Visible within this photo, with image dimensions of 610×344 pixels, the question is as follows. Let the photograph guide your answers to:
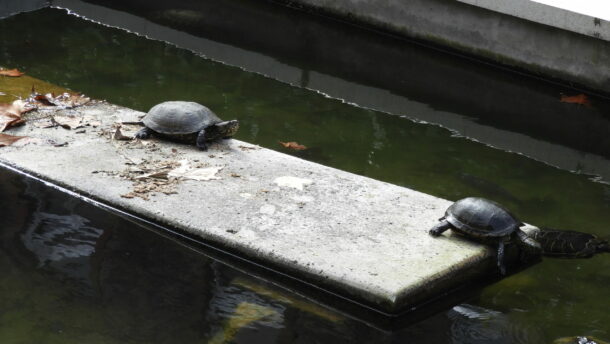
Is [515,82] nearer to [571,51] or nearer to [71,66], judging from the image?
[571,51]

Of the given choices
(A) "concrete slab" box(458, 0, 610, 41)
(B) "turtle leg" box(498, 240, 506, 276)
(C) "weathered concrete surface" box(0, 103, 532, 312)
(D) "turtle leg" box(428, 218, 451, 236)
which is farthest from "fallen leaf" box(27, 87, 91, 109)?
(A) "concrete slab" box(458, 0, 610, 41)

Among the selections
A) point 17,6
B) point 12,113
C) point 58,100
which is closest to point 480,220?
point 12,113

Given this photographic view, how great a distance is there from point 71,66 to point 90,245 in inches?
167

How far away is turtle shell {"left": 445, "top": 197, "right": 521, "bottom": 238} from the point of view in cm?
605

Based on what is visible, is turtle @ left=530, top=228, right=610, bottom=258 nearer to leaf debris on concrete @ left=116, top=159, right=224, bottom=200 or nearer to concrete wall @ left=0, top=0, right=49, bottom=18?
leaf debris on concrete @ left=116, top=159, right=224, bottom=200

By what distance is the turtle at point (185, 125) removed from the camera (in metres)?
7.20

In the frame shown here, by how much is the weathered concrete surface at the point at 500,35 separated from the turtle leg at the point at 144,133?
474cm

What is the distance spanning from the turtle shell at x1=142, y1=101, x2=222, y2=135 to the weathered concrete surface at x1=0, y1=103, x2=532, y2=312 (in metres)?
0.14

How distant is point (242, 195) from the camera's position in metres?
6.50

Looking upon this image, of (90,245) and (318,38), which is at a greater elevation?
(318,38)

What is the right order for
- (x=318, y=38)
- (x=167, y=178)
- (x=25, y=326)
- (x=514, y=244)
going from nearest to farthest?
(x=25, y=326) < (x=514, y=244) < (x=167, y=178) < (x=318, y=38)

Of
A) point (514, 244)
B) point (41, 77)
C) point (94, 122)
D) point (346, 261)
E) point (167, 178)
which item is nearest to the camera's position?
point (346, 261)

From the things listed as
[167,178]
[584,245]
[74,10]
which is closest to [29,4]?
[74,10]

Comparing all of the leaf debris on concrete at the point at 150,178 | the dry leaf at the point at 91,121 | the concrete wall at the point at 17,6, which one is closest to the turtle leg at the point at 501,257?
the leaf debris on concrete at the point at 150,178
